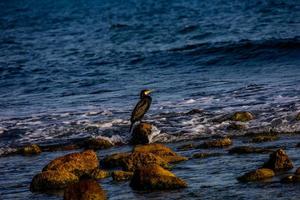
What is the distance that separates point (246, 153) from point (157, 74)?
47.0ft

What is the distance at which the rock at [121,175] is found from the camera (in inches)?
424

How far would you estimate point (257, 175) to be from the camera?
32.7 feet

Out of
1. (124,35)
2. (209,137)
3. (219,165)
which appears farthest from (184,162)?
(124,35)

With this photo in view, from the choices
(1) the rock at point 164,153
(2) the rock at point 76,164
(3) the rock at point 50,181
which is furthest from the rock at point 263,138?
(3) the rock at point 50,181

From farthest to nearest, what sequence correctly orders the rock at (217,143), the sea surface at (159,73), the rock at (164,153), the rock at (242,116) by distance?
the sea surface at (159,73)
the rock at (242,116)
the rock at (217,143)
the rock at (164,153)

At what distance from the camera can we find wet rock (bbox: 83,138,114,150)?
1432 cm

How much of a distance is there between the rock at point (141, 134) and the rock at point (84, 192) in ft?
16.9

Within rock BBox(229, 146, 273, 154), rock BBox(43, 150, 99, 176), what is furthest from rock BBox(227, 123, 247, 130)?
rock BBox(43, 150, 99, 176)

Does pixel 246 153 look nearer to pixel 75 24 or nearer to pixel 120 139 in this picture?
pixel 120 139

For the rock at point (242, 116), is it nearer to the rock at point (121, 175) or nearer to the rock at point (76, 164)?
the rock at point (76, 164)

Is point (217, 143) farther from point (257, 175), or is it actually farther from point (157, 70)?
point (157, 70)

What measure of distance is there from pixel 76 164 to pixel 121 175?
83 cm

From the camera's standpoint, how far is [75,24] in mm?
51781

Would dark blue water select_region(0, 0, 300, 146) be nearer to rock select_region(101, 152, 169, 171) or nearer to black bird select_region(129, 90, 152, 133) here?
black bird select_region(129, 90, 152, 133)
